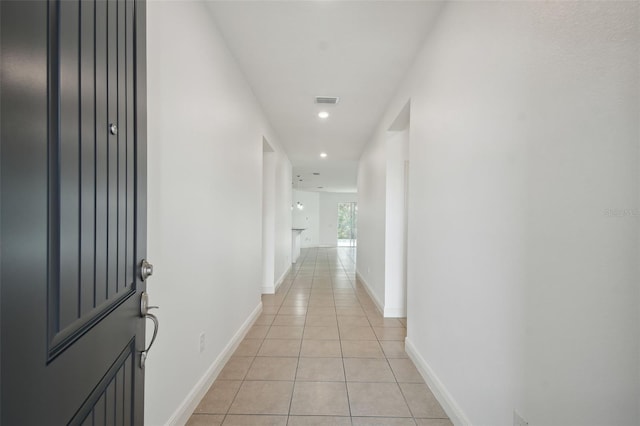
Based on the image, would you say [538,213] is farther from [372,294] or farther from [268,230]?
[268,230]

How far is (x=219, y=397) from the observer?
2.18m

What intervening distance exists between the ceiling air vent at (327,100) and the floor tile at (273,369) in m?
2.85

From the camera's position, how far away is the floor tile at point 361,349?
2891 millimetres

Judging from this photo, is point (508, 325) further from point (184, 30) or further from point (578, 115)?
point (184, 30)

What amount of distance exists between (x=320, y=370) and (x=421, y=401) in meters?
0.84

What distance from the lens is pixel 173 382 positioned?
67.9 inches

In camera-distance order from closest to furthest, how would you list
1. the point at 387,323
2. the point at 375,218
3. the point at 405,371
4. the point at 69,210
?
1. the point at 69,210
2. the point at 405,371
3. the point at 387,323
4. the point at 375,218

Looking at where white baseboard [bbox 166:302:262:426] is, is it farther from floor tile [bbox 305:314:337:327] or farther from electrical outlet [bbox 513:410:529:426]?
electrical outlet [bbox 513:410:529:426]

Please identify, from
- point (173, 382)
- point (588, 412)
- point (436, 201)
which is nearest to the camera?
point (588, 412)

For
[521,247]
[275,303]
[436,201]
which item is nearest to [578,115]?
[521,247]

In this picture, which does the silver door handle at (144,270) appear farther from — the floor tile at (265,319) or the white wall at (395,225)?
the white wall at (395,225)

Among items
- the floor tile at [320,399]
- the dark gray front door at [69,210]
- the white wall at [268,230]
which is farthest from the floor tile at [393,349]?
the white wall at [268,230]

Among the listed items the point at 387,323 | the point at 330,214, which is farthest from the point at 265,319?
the point at 330,214

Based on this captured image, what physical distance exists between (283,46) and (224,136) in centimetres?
90
